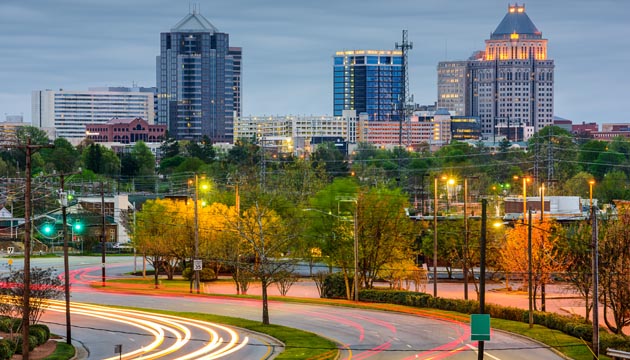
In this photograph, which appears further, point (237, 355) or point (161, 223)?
point (161, 223)

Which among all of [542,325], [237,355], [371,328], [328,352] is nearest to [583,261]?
[542,325]

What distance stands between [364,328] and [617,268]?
15.4 m

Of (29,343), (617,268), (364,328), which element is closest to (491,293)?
(364,328)

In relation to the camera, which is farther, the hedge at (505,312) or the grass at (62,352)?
the hedge at (505,312)

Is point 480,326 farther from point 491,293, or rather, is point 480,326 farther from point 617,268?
point 491,293

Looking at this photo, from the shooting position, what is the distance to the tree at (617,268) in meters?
55.2

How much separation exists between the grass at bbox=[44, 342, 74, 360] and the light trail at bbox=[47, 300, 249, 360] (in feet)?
7.82

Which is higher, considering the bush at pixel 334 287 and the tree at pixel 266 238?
the tree at pixel 266 238

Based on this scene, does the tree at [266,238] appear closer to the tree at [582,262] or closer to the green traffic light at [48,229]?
the green traffic light at [48,229]

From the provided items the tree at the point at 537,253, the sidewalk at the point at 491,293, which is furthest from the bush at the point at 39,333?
the tree at the point at 537,253

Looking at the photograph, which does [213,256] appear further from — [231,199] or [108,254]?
[108,254]

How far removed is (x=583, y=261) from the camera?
202 feet

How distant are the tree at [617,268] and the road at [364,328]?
4.80m

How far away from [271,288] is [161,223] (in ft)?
37.1
